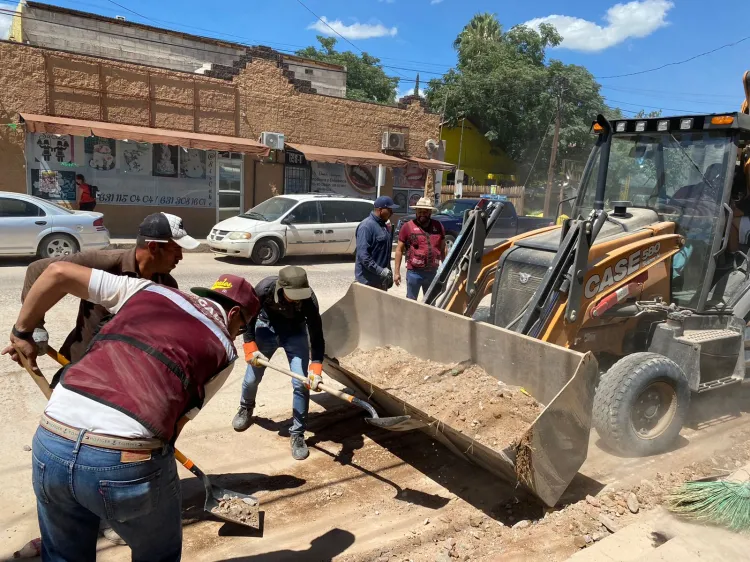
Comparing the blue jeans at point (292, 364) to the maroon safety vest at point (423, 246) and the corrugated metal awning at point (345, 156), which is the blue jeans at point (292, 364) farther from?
the corrugated metal awning at point (345, 156)

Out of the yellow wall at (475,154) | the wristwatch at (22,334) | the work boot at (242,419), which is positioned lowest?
the work boot at (242,419)

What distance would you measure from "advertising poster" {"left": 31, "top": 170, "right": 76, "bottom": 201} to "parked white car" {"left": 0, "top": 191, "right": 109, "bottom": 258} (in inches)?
179

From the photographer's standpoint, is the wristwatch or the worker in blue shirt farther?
the worker in blue shirt

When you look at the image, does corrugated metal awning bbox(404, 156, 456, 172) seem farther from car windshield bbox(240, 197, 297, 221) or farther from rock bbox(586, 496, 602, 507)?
rock bbox(586, 496, 602, 507)

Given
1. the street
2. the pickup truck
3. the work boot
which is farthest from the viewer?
the pickup truck

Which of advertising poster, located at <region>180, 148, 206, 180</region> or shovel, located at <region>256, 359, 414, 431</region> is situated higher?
advertising poster, located at <region>180, 148, 206, 180</region>

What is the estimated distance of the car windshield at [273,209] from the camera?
1428 cm

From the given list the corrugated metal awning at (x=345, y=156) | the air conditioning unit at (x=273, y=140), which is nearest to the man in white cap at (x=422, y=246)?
the corrugated metal awning at (x=345, y=156)

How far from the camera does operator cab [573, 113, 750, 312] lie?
5359 millimetres

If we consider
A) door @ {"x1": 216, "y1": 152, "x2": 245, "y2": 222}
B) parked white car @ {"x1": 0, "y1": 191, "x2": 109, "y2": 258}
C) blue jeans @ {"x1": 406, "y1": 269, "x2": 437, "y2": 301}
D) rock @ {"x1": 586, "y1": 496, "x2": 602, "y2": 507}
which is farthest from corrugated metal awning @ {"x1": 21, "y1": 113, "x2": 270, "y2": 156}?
rock @ {"x1": 586, "y1": 496, "x2": 602, "y2": 507}

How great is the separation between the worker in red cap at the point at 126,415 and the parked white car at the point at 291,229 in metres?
11.5

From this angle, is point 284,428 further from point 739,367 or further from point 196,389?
point 739,367

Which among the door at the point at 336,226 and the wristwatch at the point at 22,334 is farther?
the door at the point at 336,226

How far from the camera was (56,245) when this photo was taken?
39.4 ft
